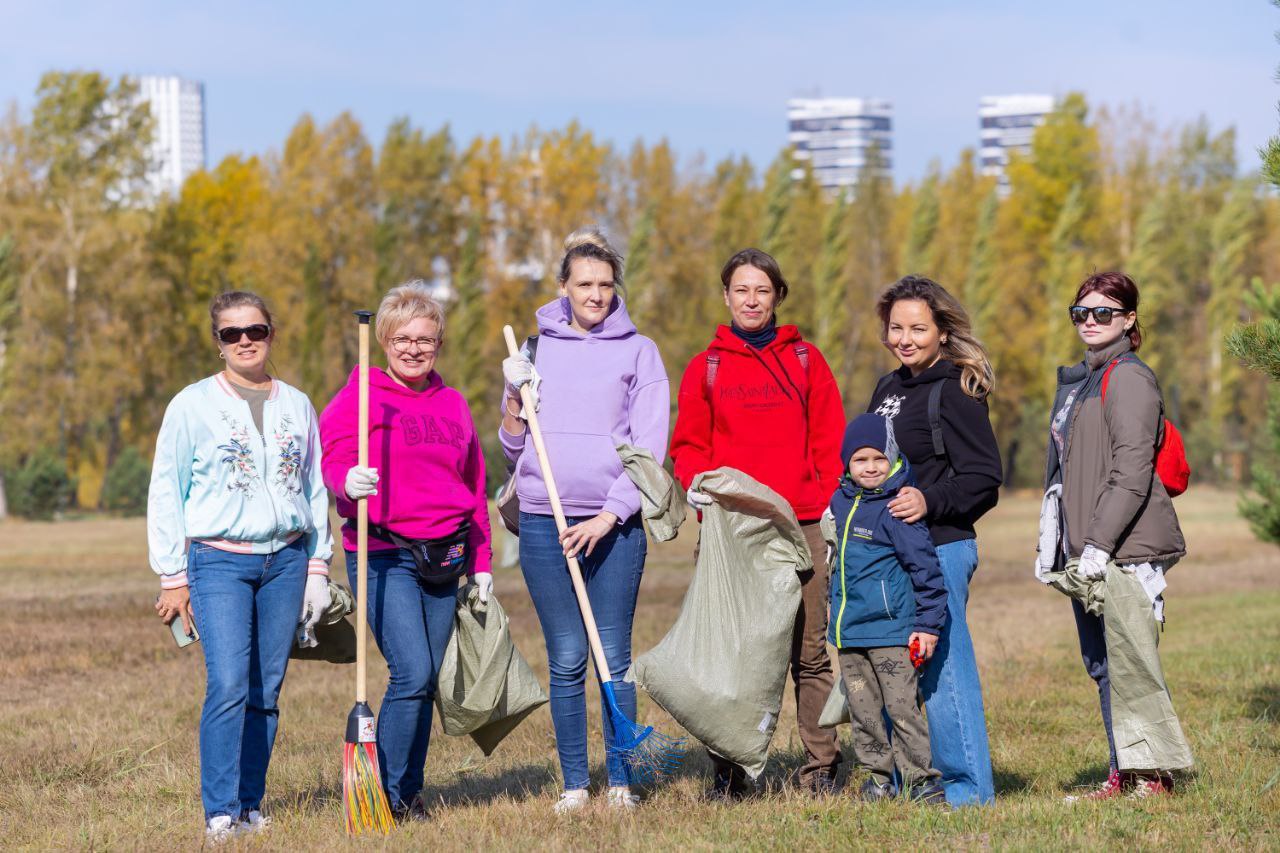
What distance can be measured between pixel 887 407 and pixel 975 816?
1.62 meters

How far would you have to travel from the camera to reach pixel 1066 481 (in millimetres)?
5875

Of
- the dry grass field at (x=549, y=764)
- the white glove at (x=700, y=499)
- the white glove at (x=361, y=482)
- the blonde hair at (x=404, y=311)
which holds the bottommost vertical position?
the dry grass field at (x=549, y=764)

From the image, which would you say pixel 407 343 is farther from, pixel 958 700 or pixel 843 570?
pixel 958 700

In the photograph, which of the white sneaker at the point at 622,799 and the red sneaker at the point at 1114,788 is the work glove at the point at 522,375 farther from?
the red sneaker at the point at 1114,788

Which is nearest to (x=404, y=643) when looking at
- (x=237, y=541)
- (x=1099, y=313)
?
(x=237, y=541)

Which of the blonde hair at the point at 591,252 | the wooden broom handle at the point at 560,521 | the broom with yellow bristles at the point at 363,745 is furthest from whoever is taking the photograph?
the blonde hair at the point at 591,252

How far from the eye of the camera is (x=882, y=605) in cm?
559

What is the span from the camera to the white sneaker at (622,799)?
5793 mm

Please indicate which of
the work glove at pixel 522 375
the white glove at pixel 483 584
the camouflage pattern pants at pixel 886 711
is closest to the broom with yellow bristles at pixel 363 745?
the white glove at pixel 483 584

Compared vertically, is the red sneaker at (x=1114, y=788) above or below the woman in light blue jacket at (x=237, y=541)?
below

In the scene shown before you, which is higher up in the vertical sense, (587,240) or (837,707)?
(587,240)

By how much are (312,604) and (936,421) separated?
101 inches

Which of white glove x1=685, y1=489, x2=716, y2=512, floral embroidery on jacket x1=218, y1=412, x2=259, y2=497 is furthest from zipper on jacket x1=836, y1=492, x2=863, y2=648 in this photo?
floral embroidery on jacket x1=218, y1=412, x2=259, y2=497

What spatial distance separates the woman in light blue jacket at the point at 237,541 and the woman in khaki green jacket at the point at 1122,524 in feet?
9.87
